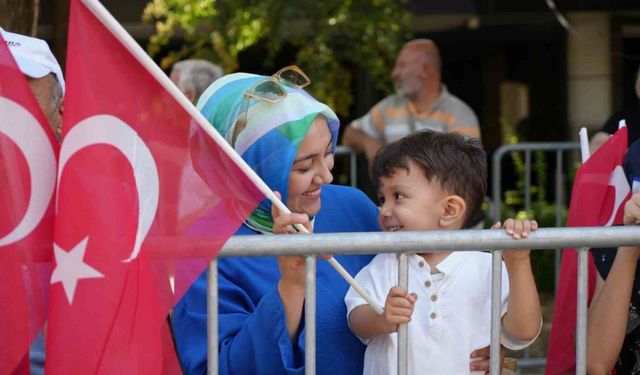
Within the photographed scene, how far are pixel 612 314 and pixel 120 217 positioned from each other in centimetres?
129

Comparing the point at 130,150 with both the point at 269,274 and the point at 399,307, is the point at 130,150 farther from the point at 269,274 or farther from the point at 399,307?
the point at 399,307

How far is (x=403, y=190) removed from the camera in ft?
10.2

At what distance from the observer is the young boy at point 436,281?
294 centimetres

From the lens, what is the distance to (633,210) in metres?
3.06

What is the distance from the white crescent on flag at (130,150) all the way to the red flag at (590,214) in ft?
4.04

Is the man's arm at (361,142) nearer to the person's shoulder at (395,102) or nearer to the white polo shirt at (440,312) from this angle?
the person's shoulder at (395,102)

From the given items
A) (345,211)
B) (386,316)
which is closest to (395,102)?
(345,211)

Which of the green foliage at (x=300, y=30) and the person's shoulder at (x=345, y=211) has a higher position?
the person's shoulder at (x=345, y=211)

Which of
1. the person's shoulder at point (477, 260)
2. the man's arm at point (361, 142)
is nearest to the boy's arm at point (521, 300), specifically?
the person's shoulder at point (477, 260)

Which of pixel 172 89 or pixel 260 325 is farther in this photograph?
pixel 260 325

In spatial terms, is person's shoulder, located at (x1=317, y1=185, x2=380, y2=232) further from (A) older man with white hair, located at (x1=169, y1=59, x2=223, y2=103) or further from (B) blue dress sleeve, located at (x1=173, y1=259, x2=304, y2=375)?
(A) older man with white hair, located at (x1=169, y1=59, x2=223, y2=103)

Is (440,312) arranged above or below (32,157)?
below

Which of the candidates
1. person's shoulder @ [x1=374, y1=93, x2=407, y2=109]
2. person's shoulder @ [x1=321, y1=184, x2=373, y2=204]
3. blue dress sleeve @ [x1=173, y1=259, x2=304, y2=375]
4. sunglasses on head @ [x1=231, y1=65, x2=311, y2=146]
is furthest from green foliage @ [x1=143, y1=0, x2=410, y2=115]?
blue dress sleeve @ [x1=173, y1=259, x2=304, y2=375]

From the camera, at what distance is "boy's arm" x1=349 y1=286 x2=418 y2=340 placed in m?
2.83
